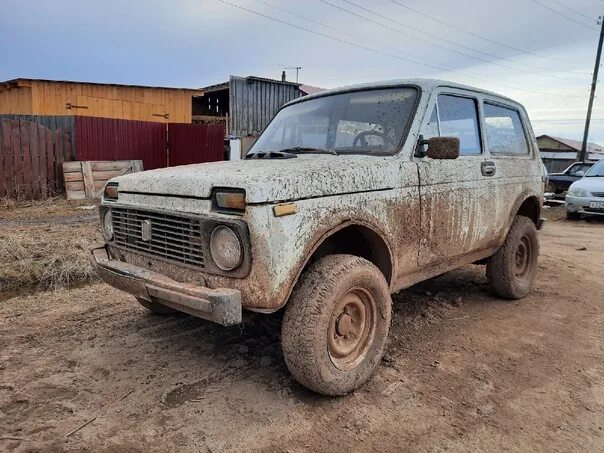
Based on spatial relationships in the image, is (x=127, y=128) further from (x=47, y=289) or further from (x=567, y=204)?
(x=567, y=204)

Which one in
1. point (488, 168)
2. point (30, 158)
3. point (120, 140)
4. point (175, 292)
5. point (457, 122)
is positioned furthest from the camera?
point (120, 140)

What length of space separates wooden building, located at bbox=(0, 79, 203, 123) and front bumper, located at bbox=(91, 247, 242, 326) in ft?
50.1

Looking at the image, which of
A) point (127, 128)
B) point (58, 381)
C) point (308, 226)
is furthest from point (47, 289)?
point (127, 128)

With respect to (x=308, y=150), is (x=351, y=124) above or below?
above

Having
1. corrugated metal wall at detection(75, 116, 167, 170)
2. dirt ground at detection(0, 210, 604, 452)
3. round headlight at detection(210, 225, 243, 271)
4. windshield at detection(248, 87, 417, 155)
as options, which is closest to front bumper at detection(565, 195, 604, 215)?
dirt ground at detection(0, 210, 604, 452)

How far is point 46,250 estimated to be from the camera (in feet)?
20.9

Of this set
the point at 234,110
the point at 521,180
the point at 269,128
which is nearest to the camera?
the point at 269,128

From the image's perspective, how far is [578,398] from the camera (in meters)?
3.04

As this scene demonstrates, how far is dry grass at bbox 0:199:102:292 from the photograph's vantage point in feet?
18.4

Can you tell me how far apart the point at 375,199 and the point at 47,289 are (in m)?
4.15

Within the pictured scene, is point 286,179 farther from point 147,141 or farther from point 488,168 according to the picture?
point 147,141

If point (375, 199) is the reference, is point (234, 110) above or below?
above

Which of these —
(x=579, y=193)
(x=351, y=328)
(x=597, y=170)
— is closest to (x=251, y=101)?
(x=579, y=193)

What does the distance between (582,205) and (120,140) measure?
40.8 ft
